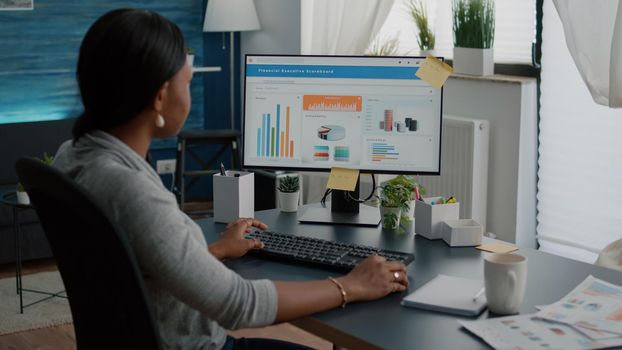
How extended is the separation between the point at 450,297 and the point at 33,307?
8.95 ft

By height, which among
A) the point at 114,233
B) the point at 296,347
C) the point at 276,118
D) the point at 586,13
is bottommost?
the point at 296,347

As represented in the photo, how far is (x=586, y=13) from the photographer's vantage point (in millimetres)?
3502

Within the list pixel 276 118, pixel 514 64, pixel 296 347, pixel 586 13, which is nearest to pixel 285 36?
pixel 514 64

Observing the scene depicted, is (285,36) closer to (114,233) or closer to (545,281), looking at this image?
(545,281)

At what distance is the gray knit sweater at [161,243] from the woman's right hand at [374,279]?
215 mm

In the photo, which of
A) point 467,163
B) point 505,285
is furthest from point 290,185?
point 467,163

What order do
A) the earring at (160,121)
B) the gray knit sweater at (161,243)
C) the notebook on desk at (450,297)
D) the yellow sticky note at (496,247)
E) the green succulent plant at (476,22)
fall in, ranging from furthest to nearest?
the green succulent plant at (476,22), the yellow sticky note at (496,247), the notebook on desk at (450,297), the earring at (160,121), the gray knit sweater at (161,243)

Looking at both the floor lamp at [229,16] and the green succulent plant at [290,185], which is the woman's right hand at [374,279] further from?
the floor lamp at [229,16]

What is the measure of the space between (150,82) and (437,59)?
109cm

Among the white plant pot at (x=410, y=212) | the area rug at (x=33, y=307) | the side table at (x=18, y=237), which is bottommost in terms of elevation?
the area rug at (x=33, y=307)

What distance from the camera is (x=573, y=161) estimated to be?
12.9 feet

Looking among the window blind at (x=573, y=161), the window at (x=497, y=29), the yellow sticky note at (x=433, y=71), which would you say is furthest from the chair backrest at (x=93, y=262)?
the window at (x=497, y=29)

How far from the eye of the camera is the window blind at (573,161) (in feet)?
12.3

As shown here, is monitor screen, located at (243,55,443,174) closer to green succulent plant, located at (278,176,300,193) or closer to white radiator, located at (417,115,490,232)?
green succulent plant, located at (278,176,300,193)
